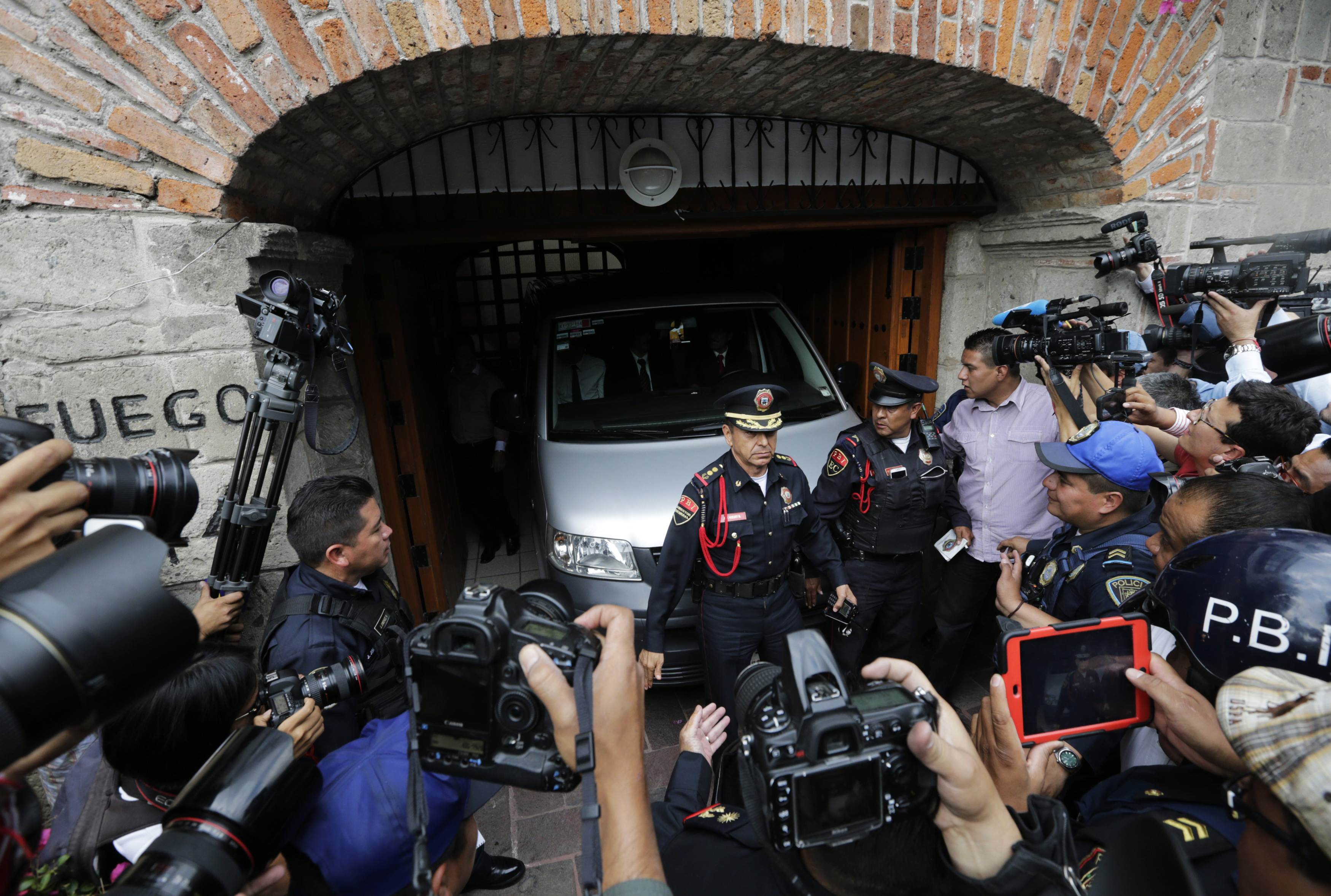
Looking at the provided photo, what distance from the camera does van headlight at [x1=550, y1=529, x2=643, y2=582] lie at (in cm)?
311

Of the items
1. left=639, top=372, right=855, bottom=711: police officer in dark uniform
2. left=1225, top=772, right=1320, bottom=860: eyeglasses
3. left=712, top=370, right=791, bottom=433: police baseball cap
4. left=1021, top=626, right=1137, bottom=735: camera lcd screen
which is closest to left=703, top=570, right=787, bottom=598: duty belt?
left=639, top=372, right=855, bottom=711: police officer in dark uniform

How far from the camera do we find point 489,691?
1233mm

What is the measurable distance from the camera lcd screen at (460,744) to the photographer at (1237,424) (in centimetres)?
276

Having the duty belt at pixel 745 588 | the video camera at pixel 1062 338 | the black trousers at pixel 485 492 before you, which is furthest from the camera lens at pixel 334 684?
the black trousers at pixel 485 492

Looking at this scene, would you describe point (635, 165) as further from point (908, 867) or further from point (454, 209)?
point (908, 867)

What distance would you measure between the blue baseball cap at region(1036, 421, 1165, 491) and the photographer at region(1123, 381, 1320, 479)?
383 mm

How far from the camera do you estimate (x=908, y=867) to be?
1.08 metres

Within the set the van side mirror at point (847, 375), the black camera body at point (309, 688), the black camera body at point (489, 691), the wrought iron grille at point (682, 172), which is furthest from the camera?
the van side mirror at point (847, 375)

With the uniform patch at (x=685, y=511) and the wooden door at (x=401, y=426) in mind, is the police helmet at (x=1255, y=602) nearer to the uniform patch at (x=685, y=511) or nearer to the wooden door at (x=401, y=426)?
the uniform patch at (x=685, y=511)

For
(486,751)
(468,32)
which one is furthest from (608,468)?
(486,751)

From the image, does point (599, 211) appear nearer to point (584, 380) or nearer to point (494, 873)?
point (584, 380)

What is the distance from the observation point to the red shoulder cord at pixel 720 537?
2.77 meters

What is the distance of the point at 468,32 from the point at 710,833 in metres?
2.67

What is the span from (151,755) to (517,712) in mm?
791
